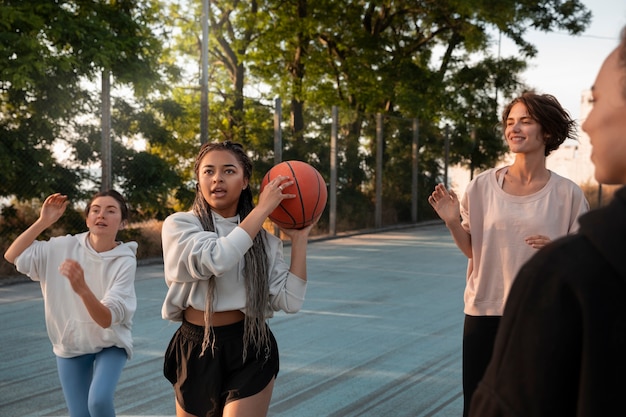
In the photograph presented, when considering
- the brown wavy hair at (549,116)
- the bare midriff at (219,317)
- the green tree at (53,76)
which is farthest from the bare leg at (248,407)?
the green tree at (53,76)

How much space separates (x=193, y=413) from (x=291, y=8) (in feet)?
69.0

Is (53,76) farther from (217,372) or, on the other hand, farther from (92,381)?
(217,372)

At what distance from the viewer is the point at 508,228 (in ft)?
13.4

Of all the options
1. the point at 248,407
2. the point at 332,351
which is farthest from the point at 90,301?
the point at 332,351

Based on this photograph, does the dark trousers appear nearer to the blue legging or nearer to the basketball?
the basketball

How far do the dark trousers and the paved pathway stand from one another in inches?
46.9

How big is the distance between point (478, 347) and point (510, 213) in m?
0.73

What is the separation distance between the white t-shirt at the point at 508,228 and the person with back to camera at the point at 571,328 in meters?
2.98

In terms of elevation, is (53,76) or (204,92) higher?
(204,92)

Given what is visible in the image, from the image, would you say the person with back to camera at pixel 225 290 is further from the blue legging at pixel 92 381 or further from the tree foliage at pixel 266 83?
the tree foliage at pixel 266 83

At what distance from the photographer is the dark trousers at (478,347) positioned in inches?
159

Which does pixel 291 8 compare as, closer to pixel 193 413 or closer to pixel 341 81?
pixel 341 81

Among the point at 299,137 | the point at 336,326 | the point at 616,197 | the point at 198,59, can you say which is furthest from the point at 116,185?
the point at 198,59

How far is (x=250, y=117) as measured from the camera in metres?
19.0
